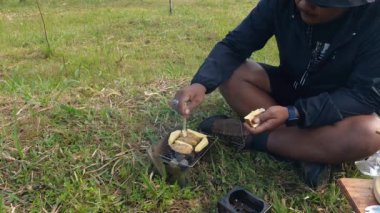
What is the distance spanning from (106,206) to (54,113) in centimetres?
93

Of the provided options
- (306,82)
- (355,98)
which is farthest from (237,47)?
(355,98)

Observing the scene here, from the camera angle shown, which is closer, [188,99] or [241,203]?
[241,203]

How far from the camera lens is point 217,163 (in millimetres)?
2611

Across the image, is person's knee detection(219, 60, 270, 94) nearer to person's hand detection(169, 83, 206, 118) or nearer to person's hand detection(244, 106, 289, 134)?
person's hand detection(169, 83, 206, 118)

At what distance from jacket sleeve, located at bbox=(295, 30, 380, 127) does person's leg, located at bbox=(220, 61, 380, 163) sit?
7cm

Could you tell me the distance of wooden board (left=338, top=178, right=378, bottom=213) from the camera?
191cm

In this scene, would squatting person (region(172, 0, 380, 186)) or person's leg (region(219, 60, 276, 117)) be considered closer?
squatting person (region(172, 0, 380, 186))

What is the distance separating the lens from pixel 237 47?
8.88 feet

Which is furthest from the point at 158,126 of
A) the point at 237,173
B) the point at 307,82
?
the point at 307,82

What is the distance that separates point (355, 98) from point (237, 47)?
0.78 meters

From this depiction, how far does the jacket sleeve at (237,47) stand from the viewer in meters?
2.59

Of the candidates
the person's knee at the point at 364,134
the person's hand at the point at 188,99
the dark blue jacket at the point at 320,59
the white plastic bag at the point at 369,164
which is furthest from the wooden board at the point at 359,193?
the person's hand at the point at 188,99

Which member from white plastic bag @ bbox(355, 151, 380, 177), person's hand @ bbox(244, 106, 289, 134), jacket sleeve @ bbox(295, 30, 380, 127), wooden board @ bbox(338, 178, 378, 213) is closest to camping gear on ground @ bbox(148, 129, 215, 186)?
person's hand @ bbox(244, 106, 289, 134)

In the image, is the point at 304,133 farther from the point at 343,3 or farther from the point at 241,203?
the point at 343,3
